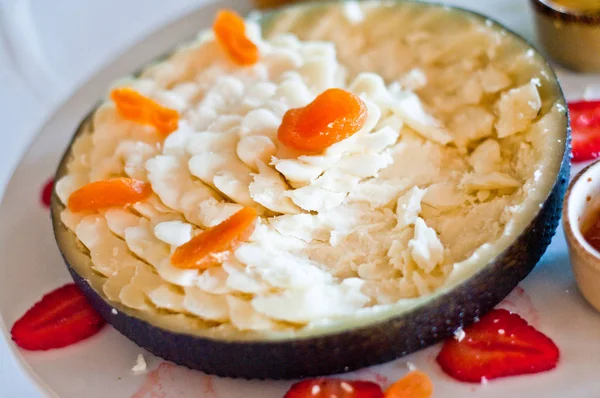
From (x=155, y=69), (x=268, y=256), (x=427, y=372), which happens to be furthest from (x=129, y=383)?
(x=155, y=69)

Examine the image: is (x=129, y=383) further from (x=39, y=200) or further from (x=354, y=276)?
(x=39, y=200)

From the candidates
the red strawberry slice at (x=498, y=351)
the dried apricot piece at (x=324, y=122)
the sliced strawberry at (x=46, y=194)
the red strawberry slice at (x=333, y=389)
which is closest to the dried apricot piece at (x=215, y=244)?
the dried apricot piece at (x=324, y=122)

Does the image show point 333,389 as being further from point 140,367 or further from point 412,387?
point 140,367

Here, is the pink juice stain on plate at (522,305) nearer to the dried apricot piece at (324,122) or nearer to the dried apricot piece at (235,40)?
the dried apricot piece at (324,122)

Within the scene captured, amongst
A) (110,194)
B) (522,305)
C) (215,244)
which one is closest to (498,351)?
(522,305)

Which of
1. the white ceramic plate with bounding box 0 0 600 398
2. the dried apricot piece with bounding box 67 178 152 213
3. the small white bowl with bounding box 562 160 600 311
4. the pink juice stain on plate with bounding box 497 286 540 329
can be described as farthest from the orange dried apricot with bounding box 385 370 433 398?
the dried apricot piece with bounding box 67 178 152 213

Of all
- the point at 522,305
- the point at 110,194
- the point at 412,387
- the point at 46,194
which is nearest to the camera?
the point at 412,387

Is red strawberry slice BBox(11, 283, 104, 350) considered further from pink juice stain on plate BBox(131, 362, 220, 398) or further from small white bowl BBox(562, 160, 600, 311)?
small white bowl BBox(562, 160, 600, 311)
